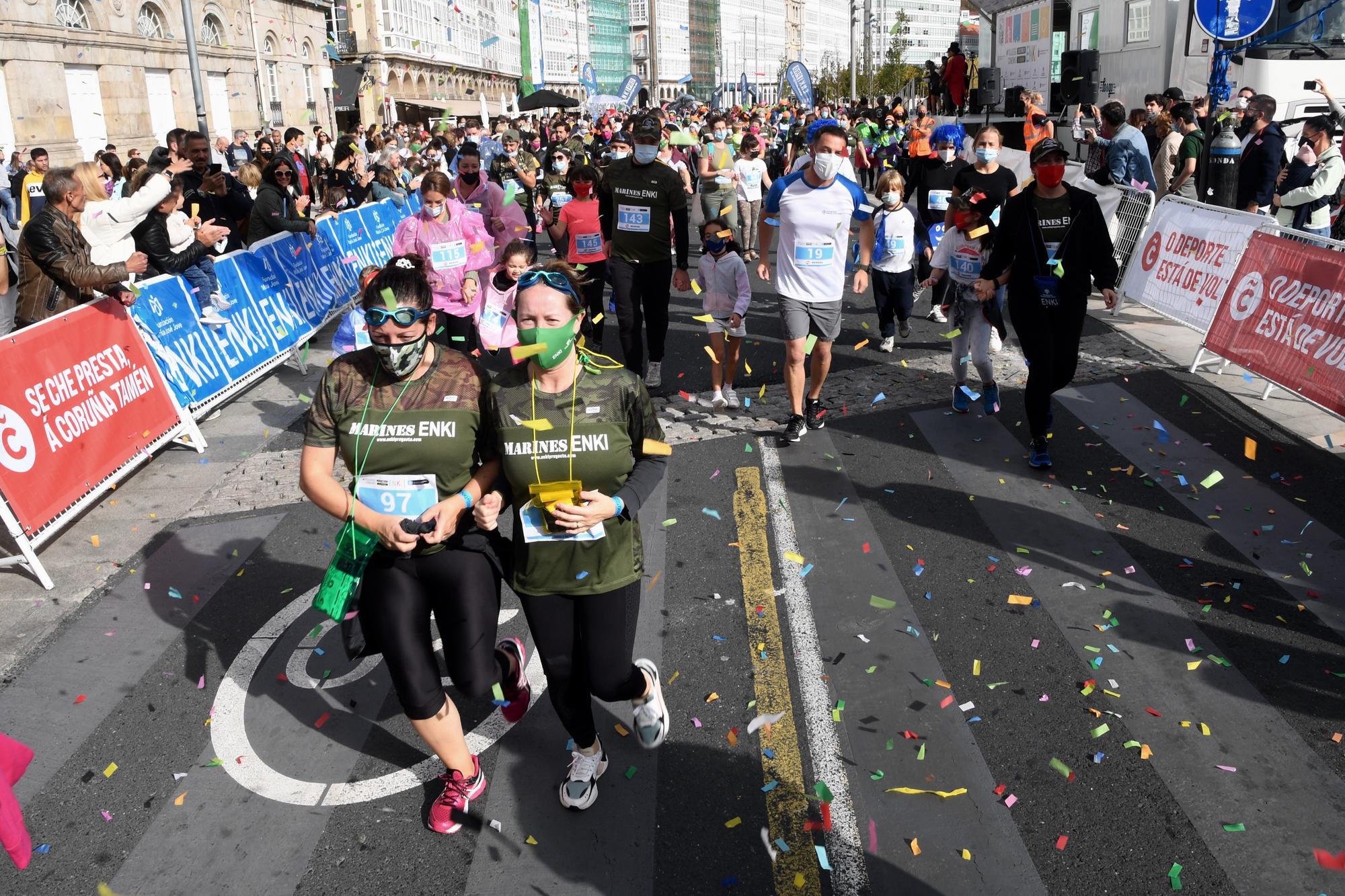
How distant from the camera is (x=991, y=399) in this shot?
307 inches

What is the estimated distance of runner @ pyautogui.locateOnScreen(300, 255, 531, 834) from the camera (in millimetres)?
3400

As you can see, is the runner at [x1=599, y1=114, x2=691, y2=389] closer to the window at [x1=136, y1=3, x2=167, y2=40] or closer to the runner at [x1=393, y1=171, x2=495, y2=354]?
the runner at [x1=393, y1=171, x2=495, y2=354]

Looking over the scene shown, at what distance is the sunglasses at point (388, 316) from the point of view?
3297 millimetres

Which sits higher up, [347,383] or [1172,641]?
[347,383]

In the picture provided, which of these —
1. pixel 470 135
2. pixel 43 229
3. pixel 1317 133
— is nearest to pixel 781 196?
pixel 43 229

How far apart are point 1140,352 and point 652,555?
5.94 metres

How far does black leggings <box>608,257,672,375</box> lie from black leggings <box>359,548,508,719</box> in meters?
5.06

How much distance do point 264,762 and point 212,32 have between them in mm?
42486

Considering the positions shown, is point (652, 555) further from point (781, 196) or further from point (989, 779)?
point (781, 196)

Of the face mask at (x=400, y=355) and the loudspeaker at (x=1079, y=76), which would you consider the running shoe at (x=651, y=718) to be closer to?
the face mask at (x=400, y=355)

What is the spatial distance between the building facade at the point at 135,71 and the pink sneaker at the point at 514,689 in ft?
73.3

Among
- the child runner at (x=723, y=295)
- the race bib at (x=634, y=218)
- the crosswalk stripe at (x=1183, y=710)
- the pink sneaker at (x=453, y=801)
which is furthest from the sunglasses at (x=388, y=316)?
the race bib at (x=634, y=218)

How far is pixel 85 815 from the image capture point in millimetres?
3809

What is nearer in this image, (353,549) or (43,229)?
(353,549)
